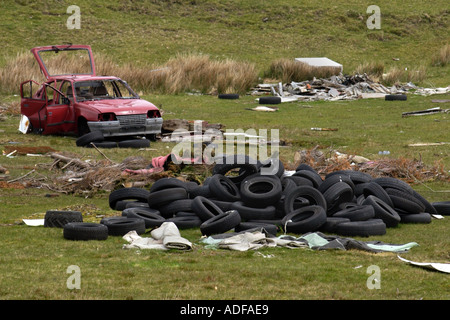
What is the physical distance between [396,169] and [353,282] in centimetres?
838

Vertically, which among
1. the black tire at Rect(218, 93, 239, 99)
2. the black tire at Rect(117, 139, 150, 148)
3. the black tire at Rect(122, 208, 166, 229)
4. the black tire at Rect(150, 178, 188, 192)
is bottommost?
the black tire at Rect(218, 93, 239, 99)

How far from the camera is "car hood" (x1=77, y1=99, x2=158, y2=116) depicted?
21203 millimetres

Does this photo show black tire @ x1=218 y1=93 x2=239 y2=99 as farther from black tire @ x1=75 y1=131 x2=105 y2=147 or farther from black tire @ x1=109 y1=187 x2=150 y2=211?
black tire @ x1=109 y1=187 x2=150 y2=211

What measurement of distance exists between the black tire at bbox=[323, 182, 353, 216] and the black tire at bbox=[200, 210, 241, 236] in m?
1.73

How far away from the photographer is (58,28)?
58.5 m

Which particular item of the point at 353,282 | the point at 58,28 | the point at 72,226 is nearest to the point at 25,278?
the point at 72,226

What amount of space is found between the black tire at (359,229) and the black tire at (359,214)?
1.22 feet

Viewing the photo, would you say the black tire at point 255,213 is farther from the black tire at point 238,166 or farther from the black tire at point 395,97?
the black tire at point 395,97

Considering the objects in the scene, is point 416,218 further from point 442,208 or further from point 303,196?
point 303,196

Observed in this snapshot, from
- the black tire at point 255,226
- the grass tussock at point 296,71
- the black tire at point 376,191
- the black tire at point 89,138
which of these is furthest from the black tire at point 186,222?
the grass tussock at point 296,71

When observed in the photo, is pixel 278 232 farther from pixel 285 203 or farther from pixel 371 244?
pixel 371 244

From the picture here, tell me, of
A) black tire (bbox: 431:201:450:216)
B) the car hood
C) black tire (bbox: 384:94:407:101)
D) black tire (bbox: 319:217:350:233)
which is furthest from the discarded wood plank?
black tire (bbox: 319:217:350:233)

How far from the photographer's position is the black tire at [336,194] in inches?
459
